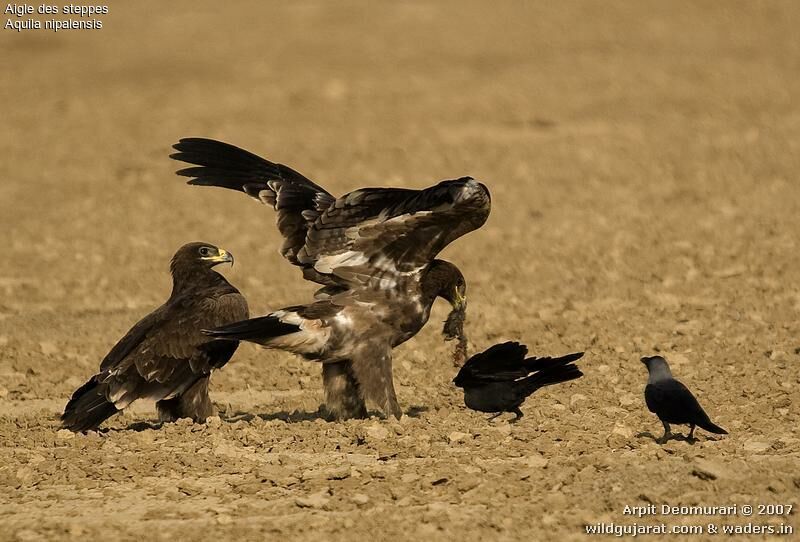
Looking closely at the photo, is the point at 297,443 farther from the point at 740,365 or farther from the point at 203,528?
the point at 740,365

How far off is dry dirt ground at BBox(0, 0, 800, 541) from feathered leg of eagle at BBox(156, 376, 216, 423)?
203 mm

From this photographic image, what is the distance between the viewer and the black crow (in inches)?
286

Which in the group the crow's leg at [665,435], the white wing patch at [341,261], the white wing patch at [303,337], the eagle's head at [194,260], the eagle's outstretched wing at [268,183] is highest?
the eagle's outstretched wing at [268,183]

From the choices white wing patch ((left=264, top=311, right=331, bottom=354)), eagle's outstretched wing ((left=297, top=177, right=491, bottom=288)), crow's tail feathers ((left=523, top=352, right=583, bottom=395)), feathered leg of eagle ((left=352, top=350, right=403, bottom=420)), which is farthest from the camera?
feathered leg of eagle ((left=352, top=350, right=403, bottom=420))

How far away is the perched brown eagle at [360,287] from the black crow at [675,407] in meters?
1.51

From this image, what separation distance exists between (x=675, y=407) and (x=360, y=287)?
2.29m

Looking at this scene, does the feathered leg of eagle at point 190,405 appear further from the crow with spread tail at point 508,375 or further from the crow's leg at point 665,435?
the crow's leg at point 665,435

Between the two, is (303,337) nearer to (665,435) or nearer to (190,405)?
(190,405)

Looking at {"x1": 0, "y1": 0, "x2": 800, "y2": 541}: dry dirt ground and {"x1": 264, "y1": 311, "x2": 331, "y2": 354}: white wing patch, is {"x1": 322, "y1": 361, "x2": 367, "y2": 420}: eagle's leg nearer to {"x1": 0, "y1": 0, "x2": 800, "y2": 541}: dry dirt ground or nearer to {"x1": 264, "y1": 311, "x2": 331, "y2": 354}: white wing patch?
{"x1": 264, "y1": 311, "x2": 331, "y2": 354}: white wing patch

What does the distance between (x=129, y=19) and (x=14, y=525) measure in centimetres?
2130

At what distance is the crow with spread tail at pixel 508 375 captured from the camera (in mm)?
8211

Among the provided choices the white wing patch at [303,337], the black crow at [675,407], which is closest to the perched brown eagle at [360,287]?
the white wing patch at [303,337]

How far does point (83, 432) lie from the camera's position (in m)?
8.27

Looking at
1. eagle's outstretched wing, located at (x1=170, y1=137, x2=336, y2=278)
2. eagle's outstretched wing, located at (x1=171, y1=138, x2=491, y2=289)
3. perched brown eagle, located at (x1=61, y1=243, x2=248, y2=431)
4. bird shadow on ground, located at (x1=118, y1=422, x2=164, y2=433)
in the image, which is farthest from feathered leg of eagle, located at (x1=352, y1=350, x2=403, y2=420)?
bird shadow on ground, located at (x1=118, y1=422, x2=164, y2=433)
